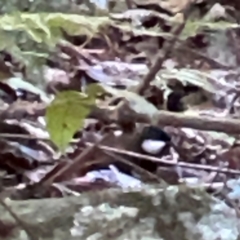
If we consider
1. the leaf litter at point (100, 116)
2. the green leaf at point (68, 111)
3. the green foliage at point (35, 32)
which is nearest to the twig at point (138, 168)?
the leaf litter at point (100, 116)

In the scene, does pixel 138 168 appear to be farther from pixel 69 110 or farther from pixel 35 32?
pixel 69 110

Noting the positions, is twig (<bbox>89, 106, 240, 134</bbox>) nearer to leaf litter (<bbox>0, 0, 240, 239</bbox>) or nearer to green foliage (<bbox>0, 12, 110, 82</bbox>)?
leaf litter (<bbox>0, 0, 240, 239</bbox>)

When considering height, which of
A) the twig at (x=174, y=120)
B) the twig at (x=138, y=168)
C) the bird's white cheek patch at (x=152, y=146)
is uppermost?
the twig at (x=174, y=120)

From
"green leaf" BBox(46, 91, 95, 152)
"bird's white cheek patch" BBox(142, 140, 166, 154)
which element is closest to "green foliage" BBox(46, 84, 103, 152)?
"green leaf" BBox(46, 91, 95, 152)

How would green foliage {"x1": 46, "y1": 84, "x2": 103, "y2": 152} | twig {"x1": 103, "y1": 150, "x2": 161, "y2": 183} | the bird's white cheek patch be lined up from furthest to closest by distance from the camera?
the bird's white cheek patch, twig {"x1": 103, "y1": 150, "x2": 161, "y2": 183}, green foliage {"x1": 46, "y1": 84, "x2": 103, "y2": 152}

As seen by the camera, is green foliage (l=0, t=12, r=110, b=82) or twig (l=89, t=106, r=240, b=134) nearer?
twig (l=89, t=106, r=240, b=134)

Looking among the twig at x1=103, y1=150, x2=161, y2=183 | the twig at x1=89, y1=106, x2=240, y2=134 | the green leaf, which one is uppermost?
the green leaf

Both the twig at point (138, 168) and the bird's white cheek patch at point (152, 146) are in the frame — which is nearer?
the twig at point (138, 168)

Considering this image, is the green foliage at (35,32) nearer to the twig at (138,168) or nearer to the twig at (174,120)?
the twig at (138,168)
